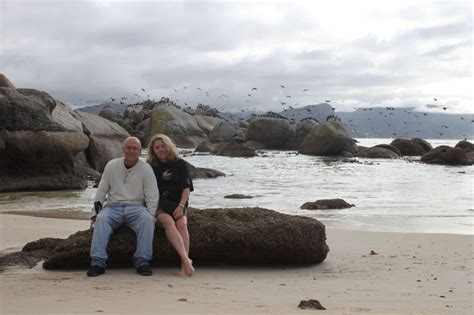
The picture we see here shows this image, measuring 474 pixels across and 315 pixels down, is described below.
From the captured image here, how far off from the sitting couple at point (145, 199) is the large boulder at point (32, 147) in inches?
408

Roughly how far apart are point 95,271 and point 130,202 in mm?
901

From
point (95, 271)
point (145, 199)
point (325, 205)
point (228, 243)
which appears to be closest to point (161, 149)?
point (145, 199)

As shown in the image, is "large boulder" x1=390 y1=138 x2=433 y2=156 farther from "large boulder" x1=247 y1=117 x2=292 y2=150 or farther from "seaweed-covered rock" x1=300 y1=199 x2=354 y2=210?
"seaweed-covered rock" x1=300 y1=199 x2=354 y2=210

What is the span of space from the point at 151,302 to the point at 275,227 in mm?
2315

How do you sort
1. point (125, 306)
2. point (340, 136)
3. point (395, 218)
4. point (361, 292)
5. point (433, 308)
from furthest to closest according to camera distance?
point (340, 136) < point (395, 218) < point (361, 292) < point (433, 308) < point (125, 306)

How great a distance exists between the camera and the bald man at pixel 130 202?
576 centimetres

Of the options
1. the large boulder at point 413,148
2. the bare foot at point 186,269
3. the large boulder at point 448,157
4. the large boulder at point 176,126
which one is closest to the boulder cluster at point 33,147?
the bare foot at point 186,269

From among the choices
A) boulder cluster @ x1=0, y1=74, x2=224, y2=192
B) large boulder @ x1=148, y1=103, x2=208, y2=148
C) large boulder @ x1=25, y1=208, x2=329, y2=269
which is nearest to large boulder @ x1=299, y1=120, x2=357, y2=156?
large boulder @ x1=148, y1=103, x2=208, y2=148

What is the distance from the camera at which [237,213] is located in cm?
674

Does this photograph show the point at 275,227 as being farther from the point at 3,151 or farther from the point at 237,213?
the point at 3,151

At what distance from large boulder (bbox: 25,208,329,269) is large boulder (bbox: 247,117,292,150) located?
42.3m

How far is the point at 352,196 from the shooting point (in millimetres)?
16953

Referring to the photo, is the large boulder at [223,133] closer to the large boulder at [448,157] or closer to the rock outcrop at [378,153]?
the rock outcrop at [378,153]

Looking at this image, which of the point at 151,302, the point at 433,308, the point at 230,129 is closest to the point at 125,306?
the point at 151,302
